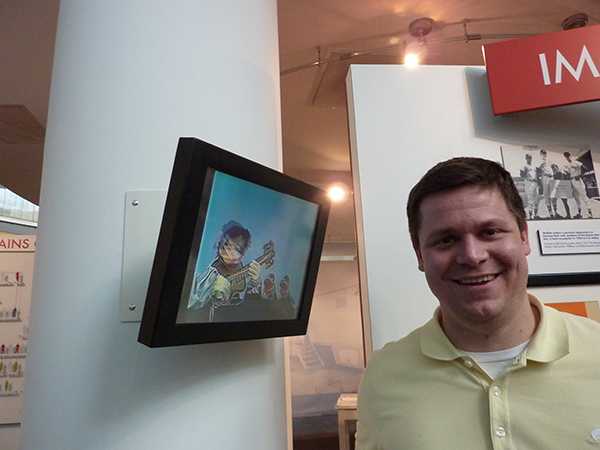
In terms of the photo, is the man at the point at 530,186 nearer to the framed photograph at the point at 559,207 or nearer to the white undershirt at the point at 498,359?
the framed photograph at the point at 559,207

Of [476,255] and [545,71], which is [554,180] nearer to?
[545,71]

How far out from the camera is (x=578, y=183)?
1703 mm

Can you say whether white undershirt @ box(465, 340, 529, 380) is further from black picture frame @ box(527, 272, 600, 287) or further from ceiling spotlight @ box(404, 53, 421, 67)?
ceiling spotlight @ box(404, 53, 421, 67)

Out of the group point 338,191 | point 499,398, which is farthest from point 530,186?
point 338,191

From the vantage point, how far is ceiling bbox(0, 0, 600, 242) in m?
2.54

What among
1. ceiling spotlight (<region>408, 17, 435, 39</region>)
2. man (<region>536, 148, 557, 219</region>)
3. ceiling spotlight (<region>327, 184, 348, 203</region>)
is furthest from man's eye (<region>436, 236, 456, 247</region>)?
ceiling spotlight (<region>327, 184, 348, 203</region>)

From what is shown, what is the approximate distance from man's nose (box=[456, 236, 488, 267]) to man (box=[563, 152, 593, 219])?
0.96 metres

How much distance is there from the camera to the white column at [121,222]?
101cm

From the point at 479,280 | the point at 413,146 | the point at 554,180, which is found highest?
the point at 413,146

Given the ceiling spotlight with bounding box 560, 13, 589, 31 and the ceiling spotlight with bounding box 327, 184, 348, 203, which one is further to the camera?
the ceiling spotlight with bounding box 327, 184, 348, 203

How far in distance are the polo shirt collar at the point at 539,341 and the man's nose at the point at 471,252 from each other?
7.9 inches

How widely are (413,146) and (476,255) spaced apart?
2.67 feet

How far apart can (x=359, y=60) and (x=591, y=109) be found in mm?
1540

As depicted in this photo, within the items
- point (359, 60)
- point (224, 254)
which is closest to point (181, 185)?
point (224, 254)
